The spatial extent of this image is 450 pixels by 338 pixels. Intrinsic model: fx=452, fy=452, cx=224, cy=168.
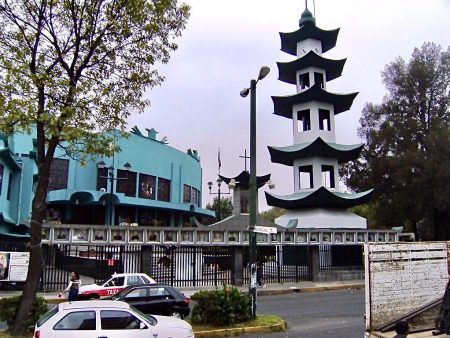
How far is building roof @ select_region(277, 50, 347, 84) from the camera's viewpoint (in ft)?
126

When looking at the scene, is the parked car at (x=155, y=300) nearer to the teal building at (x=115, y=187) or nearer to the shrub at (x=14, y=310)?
the shrub at (x=14, y=310)

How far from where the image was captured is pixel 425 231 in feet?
157

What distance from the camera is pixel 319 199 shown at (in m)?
35.1

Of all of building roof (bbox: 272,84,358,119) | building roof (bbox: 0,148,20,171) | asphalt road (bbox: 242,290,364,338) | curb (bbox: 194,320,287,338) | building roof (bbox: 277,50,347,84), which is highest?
building roof (bbox: 277,50,347,84)

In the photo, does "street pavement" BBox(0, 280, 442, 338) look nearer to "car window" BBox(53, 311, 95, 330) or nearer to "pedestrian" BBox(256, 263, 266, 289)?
"pedestrian" BBox(256, 263, 266, 289)

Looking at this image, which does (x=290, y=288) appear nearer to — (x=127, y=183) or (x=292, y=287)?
(x=292, y=287)

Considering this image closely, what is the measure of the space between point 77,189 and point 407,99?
3276 cm

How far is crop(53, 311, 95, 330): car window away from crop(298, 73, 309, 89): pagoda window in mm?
34343

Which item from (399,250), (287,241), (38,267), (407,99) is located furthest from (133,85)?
(407,99)

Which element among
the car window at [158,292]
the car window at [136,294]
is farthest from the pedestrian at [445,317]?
the car window at [136,294]

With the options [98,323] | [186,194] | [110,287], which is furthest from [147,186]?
[98,323]

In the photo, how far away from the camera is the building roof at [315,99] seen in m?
37.2

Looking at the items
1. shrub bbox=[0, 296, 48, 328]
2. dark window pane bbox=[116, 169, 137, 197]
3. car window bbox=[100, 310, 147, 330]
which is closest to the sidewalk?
shrub bbox=[0, 296, 48, 328]

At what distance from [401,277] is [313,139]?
27.9 metres
